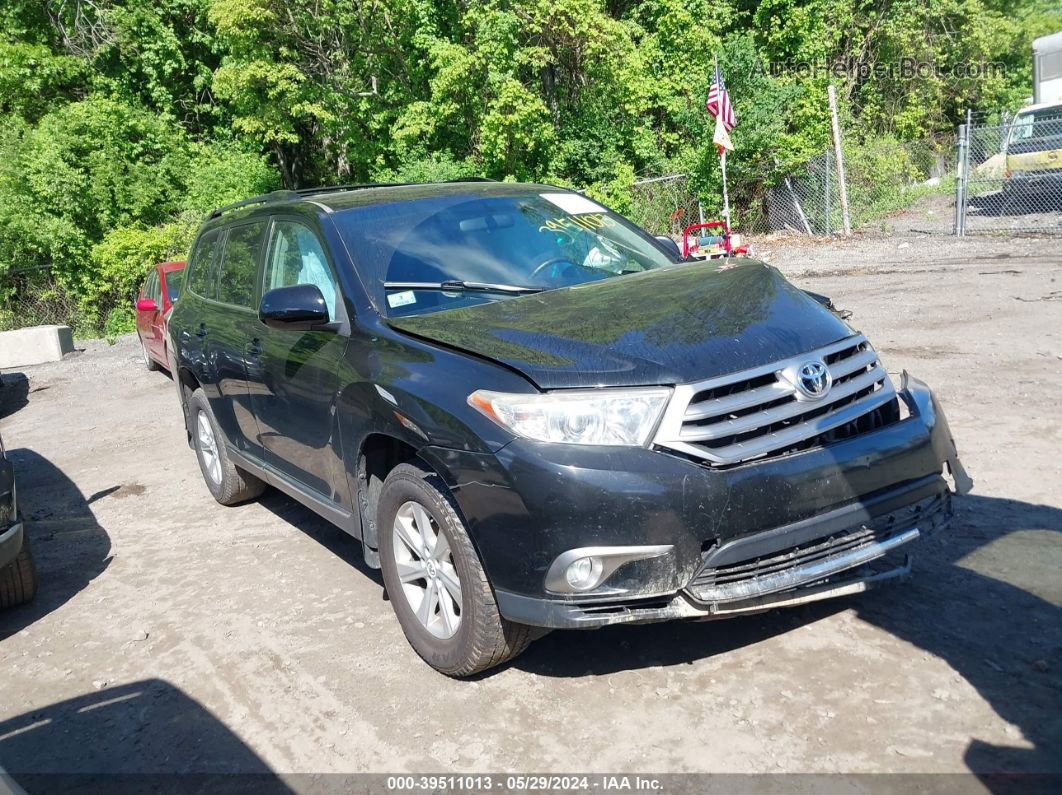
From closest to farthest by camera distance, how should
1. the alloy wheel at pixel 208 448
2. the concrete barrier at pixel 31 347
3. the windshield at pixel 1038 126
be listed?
the alloy wheel at pixel 208 448
the concrete barrier at pixel 31 347
the windshield at pixel 1038 126

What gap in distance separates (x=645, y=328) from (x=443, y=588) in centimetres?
126

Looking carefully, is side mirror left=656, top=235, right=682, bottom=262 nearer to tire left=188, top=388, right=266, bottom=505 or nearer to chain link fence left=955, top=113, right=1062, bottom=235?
tire left=188, top=388, right=266, bottom=505

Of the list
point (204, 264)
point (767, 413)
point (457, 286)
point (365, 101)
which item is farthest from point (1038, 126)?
point (767, 413)

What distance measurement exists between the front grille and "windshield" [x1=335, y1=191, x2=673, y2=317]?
1.30 metres

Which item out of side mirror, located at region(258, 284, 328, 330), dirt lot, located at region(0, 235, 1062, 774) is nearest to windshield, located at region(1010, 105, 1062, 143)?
dirt lot, located at region(0, 235, 1062, 774)

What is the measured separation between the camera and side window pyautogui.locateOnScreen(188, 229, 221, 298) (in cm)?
600

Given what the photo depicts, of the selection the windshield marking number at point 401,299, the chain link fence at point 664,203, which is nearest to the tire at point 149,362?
the windshield marking number at point 401,299

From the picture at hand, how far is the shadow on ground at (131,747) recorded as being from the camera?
323 centimetres

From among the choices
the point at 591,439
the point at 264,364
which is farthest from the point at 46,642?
the point at 591,439

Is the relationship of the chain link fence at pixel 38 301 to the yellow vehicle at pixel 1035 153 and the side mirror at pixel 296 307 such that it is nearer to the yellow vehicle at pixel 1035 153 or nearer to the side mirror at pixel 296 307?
the side mirror at pixel 296 307

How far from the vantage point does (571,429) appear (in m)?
3.11

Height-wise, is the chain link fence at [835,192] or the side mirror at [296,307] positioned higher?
the chain link fence at [835,192]

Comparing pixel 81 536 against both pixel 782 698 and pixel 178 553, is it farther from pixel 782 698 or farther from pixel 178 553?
pixel 782 698

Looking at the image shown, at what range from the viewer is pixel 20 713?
3.83m
